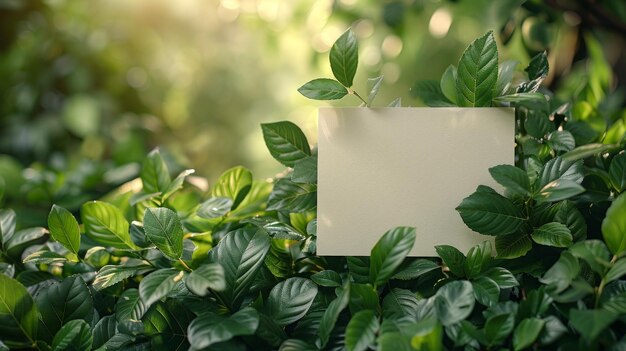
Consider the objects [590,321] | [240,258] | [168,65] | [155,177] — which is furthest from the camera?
[168,65]

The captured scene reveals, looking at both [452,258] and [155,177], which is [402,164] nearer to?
[452,258]

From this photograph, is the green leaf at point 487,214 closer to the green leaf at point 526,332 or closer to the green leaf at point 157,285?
the green leaf at point 526,332

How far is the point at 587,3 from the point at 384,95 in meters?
0.90

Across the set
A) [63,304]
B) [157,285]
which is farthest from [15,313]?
[157,285]

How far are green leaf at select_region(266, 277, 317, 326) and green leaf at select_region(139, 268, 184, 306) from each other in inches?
3.5

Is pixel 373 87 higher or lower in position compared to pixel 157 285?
higher

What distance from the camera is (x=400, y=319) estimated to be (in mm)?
459

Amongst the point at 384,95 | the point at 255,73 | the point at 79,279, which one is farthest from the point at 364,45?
the point at 255,73

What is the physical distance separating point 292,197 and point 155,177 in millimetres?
182

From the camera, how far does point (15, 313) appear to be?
0.50m

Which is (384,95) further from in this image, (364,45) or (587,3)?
(587,3)

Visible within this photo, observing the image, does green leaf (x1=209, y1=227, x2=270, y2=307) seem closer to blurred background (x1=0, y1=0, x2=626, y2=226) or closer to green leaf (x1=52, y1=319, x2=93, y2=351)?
green leaf (x1=52, y1=319, x2=93, y2=351)

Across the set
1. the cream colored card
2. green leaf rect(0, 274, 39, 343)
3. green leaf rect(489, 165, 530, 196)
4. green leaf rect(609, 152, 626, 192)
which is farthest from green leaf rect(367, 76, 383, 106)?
green leaf rect(0, 274, 39, 343)

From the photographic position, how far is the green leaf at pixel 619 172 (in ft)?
1.71
